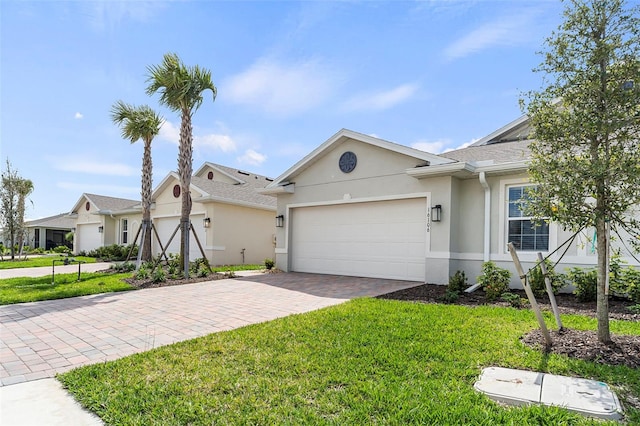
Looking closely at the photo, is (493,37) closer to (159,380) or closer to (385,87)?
(385,87)

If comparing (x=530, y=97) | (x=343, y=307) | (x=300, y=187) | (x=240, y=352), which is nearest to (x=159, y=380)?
(x=240, y=352)

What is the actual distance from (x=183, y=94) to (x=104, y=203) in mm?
17299

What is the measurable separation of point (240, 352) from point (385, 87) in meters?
9.63

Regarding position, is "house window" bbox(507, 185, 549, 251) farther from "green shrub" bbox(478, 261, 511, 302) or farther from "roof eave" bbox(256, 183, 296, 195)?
"roof eave" bbox(256, 183, 296, 195)

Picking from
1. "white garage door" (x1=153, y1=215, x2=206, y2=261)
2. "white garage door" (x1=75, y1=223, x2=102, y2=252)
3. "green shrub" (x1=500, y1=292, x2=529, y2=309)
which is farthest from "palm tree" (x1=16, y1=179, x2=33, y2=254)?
"green shrub" (x1=500, y1=292, x2=529, y2=309)

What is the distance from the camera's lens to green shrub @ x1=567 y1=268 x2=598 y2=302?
737 centimetres

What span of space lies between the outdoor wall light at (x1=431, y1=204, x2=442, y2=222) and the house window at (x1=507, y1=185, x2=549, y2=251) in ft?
5.53

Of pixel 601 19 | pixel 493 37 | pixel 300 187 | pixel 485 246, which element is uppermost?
pixel 493 37

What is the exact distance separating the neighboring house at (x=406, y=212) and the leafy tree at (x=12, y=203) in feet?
53.7

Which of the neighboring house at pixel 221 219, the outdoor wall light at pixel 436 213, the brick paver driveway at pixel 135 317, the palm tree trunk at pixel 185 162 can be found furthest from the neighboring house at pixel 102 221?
the outdoor wall light at pixel 436 213

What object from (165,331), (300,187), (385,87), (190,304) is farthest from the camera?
(300,187)

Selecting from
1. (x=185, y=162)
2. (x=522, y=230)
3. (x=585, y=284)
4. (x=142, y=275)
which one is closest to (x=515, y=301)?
(x=585, y=284)

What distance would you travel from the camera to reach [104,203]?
24484 mm

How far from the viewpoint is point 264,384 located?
134 inches
